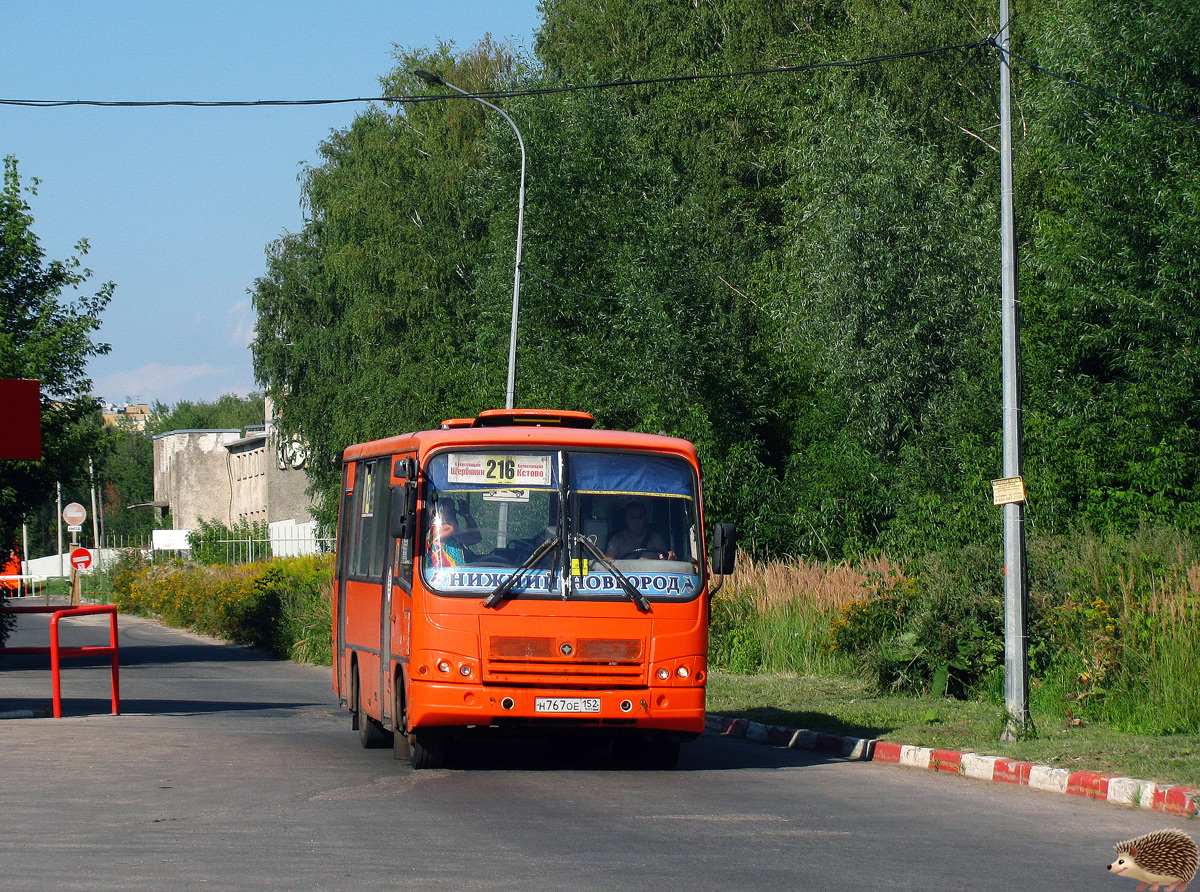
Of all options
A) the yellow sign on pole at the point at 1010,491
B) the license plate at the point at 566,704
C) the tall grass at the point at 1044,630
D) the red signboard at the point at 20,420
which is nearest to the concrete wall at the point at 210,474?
the red signboard at the point at 20,420

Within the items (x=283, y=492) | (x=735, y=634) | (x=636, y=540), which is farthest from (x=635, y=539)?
(x=283, y=492)

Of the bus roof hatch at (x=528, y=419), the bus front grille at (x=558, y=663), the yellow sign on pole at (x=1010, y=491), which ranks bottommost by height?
the bus front grille at (x=558, y=663)

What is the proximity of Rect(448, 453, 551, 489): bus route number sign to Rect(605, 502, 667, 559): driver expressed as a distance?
74cm

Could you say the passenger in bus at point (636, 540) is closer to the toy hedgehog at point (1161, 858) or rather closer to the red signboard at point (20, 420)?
the toy hedgehog at point (1161, 858)

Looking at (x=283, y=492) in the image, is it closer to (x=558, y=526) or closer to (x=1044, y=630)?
(x=1044, y=630)

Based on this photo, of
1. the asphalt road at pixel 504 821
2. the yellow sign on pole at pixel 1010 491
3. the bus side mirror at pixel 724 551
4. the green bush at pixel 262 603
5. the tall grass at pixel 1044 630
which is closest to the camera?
the asphalt road at pixel 504 821

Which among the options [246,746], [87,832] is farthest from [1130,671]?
[87,832]

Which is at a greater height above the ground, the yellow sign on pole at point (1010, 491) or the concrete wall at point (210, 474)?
the concrete wall at point (210, 474)

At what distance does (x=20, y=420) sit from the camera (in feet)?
64.0

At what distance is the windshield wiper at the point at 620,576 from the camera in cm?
1243

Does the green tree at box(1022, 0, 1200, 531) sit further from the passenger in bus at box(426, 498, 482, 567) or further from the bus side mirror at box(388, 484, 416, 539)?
the passenger in bus at box(426, 498, 482, 567)

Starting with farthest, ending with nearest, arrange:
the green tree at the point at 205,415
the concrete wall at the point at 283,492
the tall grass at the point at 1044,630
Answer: the green tree at the point at 205,415 → the concrete wall at the point at 283,492 → the tall grass at the point at 1044,630

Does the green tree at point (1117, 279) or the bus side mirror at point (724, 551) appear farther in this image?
the green tree at point (1117, 279)

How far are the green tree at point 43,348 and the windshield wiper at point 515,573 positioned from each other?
19.2 m
